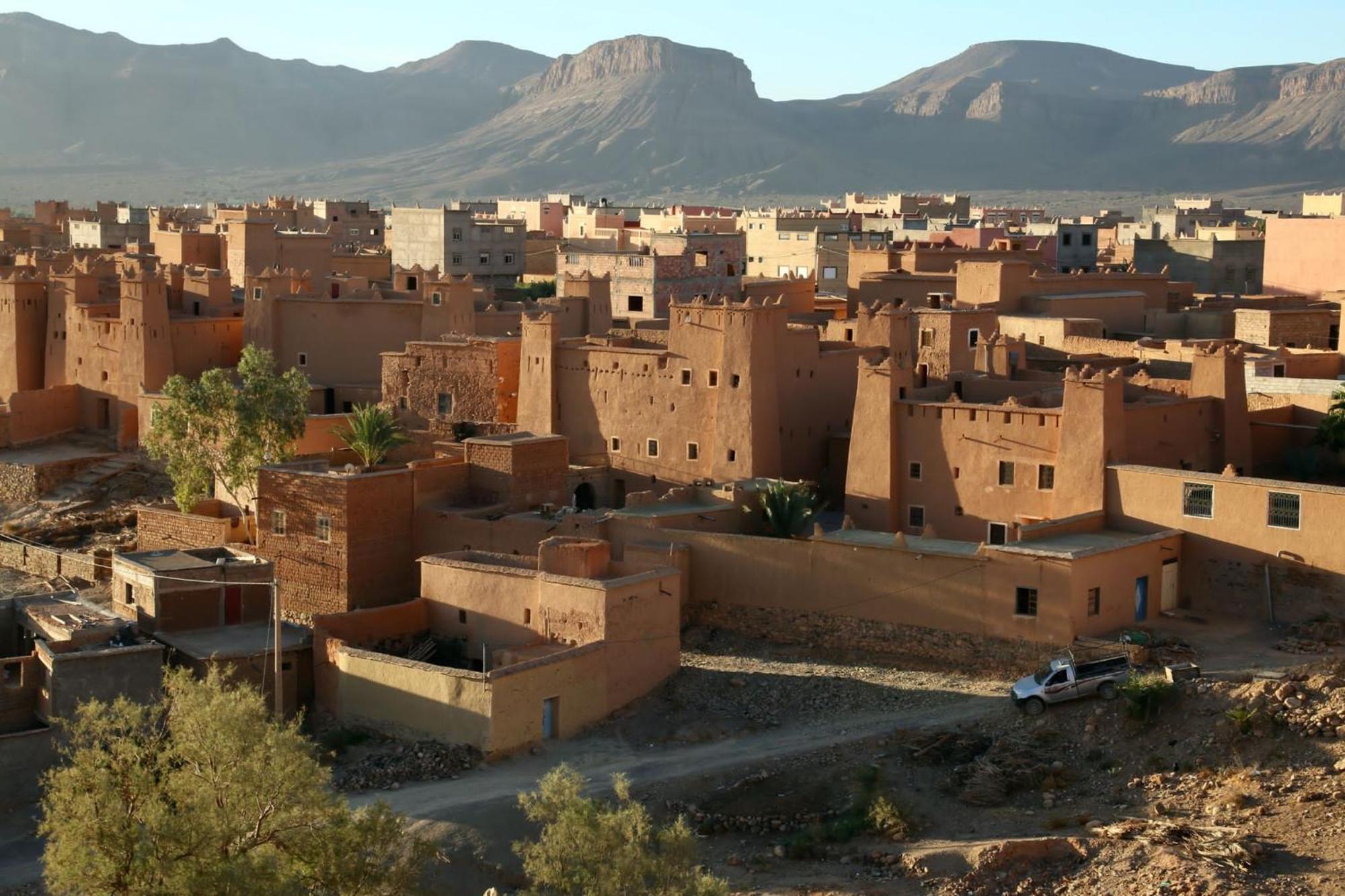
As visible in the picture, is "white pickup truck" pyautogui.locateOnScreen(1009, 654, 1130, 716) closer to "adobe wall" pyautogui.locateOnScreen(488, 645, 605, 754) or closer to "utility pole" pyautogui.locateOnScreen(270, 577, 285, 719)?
"adobe wall" pyautogui.locateOnScreen(488, 645, 605, 754)

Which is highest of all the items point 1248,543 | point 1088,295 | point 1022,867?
point 1088,295

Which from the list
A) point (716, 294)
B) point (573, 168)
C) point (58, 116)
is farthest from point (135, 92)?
point (716, 294)

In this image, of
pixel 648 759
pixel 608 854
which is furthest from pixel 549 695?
pixel 608 854

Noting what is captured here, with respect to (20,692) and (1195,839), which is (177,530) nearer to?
(20,692)

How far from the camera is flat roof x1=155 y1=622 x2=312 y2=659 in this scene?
24.2 metres

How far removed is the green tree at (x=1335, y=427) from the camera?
27.4 metres

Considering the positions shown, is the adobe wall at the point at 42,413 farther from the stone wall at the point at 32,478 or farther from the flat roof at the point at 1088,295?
the flat roof at the point at 1088,295

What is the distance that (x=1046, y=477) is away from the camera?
26.6 meters

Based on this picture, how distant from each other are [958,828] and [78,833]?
8.11m

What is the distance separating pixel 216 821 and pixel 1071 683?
9.18m

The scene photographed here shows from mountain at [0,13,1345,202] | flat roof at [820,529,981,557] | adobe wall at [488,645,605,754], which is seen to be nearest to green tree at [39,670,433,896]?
→ adobe wall at [488,645,605,754]

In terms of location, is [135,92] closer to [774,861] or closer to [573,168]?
[573,168]

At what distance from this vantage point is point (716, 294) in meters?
40.5

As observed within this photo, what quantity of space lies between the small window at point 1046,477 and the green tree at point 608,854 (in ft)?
32.7
